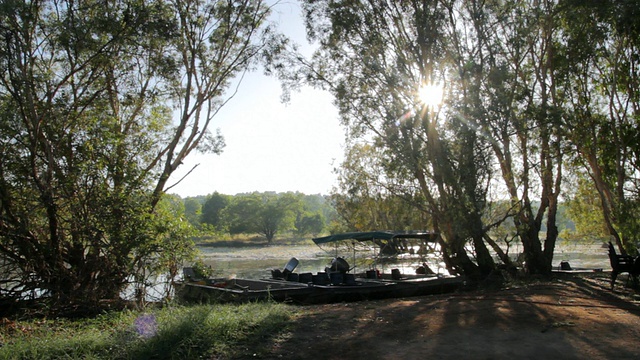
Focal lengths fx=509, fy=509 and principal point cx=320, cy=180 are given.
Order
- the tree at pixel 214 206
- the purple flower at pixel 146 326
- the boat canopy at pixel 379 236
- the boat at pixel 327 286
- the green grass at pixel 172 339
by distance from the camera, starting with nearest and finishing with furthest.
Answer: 1. the green grass at pixel 172 339
2. the purple flower at pixel 146 326
3. the boat at pixel 327 286
4. the boat canopy at pixel 379 236
5. the tree at pixel 214 206

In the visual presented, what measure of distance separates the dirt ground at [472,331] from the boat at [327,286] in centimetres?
333

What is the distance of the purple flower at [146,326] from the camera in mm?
5945

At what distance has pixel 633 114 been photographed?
48.6 feet

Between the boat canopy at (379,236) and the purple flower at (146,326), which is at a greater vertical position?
the boat canopy at (379,236)

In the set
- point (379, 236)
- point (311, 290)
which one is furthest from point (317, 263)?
point (311, 290)

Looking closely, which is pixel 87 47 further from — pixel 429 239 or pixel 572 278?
pixel 572 278

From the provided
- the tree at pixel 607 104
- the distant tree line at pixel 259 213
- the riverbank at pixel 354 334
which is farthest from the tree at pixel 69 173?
the distant tree line at pixel 259 213

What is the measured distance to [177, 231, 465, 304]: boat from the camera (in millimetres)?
11773

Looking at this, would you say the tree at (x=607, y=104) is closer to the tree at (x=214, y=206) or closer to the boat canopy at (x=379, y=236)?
the boat canopy at (x=379, y=236)

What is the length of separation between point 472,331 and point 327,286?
645 centimetres

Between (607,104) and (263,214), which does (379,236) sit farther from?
(263,214)

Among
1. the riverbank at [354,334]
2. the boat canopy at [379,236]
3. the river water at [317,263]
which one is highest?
the boat canopy at [379,236]

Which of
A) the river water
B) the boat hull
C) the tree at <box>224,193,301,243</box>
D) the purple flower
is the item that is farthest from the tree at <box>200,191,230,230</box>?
the purple flower

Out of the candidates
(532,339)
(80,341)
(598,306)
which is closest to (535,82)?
(598,306)
